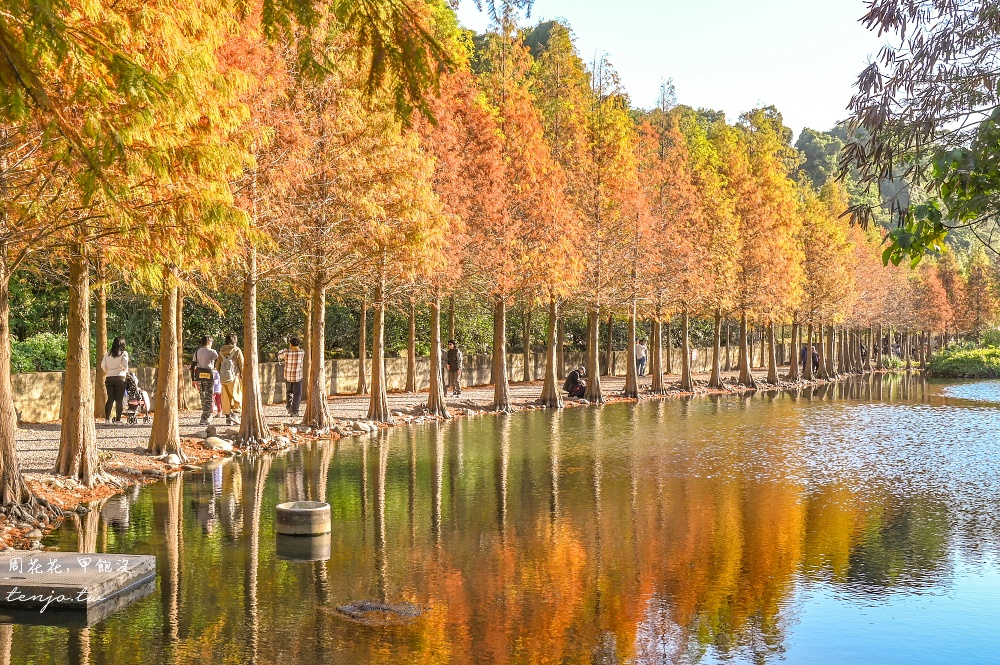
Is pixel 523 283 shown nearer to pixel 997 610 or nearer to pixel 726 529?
pixel 726 529

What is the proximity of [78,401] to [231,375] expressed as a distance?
832cm

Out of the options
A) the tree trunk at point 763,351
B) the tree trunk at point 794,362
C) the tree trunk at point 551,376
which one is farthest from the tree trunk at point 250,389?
the tree trunk at point 763,351

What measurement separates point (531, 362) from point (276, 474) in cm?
3230

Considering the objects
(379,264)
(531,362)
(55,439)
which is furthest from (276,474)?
(531,362)

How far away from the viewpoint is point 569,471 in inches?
766

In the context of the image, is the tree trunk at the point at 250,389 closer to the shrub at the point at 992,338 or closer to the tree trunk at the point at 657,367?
the tree trunk at the point at 657,367

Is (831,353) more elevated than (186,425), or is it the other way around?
(831,353)

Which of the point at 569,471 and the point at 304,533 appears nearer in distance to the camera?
the point at 304,533

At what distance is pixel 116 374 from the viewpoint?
22.6 metres

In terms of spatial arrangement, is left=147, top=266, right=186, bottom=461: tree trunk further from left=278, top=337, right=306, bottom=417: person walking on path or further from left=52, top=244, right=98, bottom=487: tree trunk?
left=278, top=337, right=306, bottom=417: person walking on path

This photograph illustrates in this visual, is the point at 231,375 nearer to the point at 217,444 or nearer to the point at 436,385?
the point at 217,444

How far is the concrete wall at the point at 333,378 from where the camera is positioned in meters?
23.5

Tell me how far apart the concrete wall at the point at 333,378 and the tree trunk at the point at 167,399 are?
5.93 m

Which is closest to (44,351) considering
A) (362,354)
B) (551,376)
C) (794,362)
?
(362,354)
